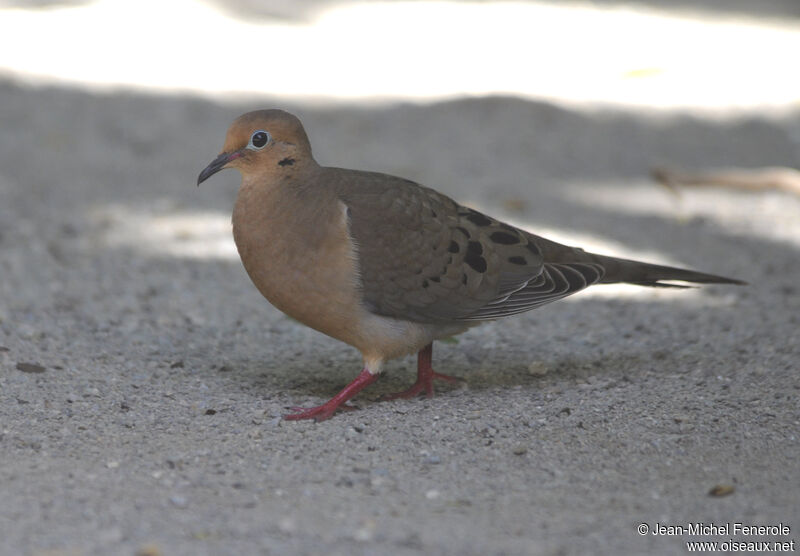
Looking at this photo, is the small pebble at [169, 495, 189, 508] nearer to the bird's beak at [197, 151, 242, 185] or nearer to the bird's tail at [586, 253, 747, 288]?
the bird's beak at [197, 151, 242, 185]

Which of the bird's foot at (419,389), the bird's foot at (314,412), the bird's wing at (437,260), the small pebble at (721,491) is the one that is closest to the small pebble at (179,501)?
the bird's foot at (314,412)

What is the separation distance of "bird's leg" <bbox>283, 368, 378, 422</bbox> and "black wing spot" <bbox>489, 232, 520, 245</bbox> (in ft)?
2.25

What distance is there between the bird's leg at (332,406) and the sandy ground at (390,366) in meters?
0.05

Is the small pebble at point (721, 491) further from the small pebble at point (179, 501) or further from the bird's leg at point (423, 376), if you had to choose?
the small pebble at point (179, 501)

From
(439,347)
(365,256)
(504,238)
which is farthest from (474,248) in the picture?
(439,347)

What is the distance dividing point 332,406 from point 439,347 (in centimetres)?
113

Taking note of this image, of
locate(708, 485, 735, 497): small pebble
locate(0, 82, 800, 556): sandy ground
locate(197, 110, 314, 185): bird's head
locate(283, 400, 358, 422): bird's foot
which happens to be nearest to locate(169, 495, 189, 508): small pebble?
locate(0, 82, 800, 556): sandy ground

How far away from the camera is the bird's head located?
362cm

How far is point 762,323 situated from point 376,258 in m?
1.92

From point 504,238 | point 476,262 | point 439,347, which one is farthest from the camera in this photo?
point 439,347

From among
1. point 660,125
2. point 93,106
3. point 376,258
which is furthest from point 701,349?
point 93,106

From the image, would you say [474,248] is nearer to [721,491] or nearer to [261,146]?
[261,146]

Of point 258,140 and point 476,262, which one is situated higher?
point 258,140

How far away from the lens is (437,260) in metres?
3.69
